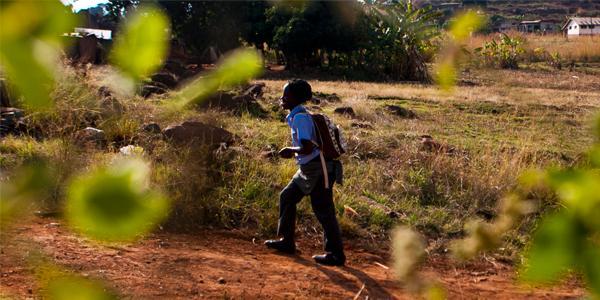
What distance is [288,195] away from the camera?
3859 millimetres

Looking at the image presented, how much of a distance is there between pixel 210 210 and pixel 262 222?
351mm

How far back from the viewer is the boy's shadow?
11.2ft

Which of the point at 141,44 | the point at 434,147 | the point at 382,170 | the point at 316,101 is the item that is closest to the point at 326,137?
the point at 382,170

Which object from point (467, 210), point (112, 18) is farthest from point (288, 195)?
point (112, 18)

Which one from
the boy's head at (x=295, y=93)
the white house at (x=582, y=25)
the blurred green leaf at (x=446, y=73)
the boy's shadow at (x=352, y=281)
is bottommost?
the boy's shadow at (x=352, y=281)

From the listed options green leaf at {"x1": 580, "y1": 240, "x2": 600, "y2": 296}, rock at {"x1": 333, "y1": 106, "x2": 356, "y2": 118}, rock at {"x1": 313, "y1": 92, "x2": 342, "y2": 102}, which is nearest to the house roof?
green leaf at {"x1": 580, "y1": 240, "x2": 600, "y2": 296}

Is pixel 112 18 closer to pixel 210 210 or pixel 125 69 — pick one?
pixel 125 69

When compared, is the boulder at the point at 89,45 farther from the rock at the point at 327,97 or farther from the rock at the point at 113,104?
the rock at the point at 327,97

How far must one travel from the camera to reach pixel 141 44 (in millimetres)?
434

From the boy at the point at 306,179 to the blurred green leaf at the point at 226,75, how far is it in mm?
2965

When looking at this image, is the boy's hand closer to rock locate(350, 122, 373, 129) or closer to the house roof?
the house roof

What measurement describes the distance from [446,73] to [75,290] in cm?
42

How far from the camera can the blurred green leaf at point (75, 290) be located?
42 cm

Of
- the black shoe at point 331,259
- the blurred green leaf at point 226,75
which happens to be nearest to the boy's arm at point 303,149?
the black shoe at point 331,259
